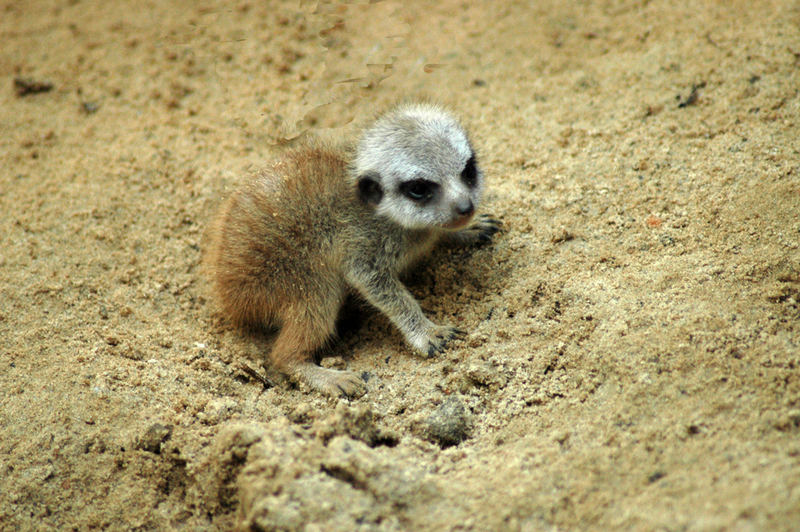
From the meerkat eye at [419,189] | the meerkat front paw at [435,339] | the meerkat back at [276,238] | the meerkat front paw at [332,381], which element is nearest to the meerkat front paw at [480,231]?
the meerkat eye at [419,189]

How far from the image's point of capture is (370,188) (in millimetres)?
3596

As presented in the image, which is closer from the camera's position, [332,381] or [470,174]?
[332,381]

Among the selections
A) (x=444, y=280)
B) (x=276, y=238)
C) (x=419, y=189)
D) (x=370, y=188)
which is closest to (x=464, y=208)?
(x=419, y=189)

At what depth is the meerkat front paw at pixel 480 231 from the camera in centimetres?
394

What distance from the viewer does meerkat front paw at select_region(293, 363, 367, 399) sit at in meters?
3.28

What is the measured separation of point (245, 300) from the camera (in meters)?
3.62

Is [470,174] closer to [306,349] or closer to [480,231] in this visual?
[480,231]

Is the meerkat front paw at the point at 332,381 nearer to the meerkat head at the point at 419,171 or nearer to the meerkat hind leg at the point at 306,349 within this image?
the meerkat hind leg at the point at 306,349

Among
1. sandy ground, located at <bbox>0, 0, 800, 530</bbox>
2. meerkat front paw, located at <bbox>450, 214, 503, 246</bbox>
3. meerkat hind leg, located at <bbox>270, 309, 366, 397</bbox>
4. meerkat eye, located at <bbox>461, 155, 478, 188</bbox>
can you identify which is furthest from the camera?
meerkat front paw, located at <bbox>450, 214, 503, 246</bbox>

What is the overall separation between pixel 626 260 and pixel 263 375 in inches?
77.4

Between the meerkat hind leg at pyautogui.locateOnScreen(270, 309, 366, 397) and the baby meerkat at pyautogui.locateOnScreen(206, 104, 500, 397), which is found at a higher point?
the baby meerkat at pyautogui.locateOnScreen(206, 104, 500, 397)

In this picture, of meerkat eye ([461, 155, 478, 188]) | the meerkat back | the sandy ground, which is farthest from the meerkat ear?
the sandy ground

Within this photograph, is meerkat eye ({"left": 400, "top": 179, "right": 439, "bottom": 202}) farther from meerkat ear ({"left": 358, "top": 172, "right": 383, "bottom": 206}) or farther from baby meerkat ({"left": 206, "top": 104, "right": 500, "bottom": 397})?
meerkat ear ({"left": 358, "top": 172, "right": 383, "bottom": 206})

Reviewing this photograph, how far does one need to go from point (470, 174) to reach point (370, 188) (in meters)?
0.55
